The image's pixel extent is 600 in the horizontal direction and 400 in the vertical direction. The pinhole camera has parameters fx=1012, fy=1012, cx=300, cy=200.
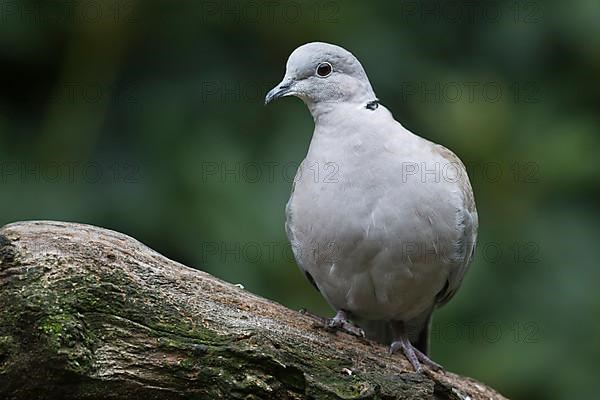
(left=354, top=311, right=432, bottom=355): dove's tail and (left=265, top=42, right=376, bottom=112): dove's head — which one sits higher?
(left=265, top=42, right=376, bottom=112): dove's head

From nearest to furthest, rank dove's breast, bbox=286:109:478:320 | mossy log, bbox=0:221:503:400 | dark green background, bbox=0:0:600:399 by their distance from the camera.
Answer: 1. mossy log, bbox=0:221:503:400
2. dove's breast, bbox=286:109:478:320
3. dark green background, bbox=0:0:600:399

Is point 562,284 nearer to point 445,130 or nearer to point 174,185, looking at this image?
point 445,130

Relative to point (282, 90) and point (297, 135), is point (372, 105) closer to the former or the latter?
point (282, 90)

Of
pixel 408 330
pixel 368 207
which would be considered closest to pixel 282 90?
pixel 368 207

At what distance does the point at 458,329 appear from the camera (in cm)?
461

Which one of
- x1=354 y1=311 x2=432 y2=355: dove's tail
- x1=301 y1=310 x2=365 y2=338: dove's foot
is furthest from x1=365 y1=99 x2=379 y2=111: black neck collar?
x1=354 y1=311 x2=432 y2=355: dove's tail

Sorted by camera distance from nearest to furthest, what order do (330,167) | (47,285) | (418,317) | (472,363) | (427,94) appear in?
(47,285) < (330,167) < (418,317) < (472,363) < (427,94)

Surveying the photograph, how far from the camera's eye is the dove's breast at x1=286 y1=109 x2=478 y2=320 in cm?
351

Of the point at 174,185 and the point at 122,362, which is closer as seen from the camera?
the point at 122,362

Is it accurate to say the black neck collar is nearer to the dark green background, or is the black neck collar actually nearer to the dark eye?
the dark eye

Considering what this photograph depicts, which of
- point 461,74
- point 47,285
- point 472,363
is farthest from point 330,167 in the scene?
point 461,74

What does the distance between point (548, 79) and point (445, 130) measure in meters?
0.89

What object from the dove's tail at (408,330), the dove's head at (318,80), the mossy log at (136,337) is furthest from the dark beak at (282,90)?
the dove's tail at (408,330)

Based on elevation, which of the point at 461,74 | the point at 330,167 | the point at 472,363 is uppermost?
the point at 461,74
